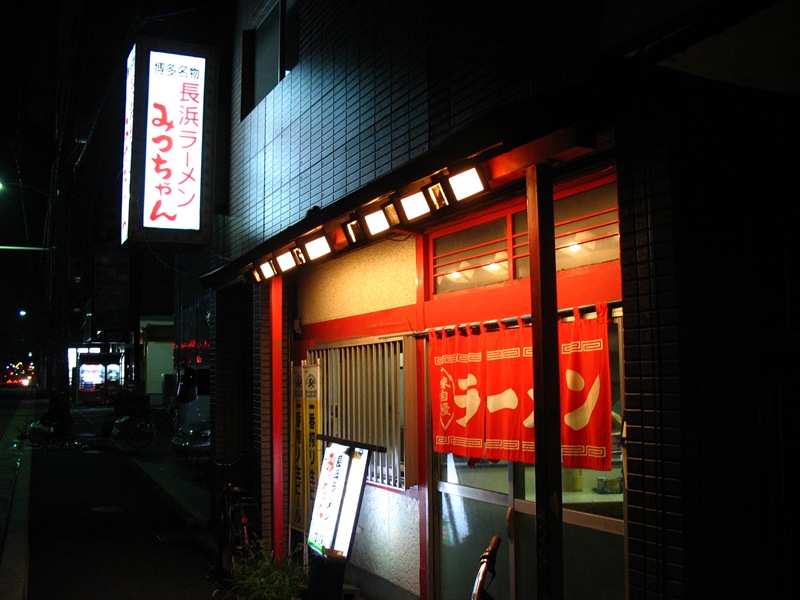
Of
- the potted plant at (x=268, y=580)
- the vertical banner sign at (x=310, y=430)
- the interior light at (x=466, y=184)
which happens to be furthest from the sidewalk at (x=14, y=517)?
the interior light at (x=466, y=184)

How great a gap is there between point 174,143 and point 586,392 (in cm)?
Answer: 831

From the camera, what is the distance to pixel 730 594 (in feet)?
13.7

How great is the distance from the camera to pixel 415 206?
5.95 metres

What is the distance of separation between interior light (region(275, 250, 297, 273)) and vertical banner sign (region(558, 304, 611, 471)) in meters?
4.32

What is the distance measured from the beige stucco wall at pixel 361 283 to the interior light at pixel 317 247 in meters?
0.86

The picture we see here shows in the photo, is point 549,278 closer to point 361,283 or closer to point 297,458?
point 361,283

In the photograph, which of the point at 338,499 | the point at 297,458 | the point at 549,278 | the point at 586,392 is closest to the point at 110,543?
the point at 297,458

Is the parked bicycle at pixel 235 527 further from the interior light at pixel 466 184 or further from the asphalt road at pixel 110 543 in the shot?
the interior light at pixel 466 184

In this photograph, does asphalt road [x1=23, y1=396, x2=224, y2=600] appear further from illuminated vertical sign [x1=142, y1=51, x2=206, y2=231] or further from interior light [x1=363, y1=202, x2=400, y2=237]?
interior light [x1=363, y1=202, x2=400, y2=237]

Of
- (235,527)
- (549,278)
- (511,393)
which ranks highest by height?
(549,278)

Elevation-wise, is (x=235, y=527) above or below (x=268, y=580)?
above

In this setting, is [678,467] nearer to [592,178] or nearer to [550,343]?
[550,343]

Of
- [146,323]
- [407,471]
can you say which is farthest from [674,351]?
[146,323]

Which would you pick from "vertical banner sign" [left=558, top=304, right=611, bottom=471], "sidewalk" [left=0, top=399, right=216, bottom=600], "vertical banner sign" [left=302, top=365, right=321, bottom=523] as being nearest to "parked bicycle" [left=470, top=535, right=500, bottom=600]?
"vertical banner sign" [left=558, top=304, right=611, bottom=471]
